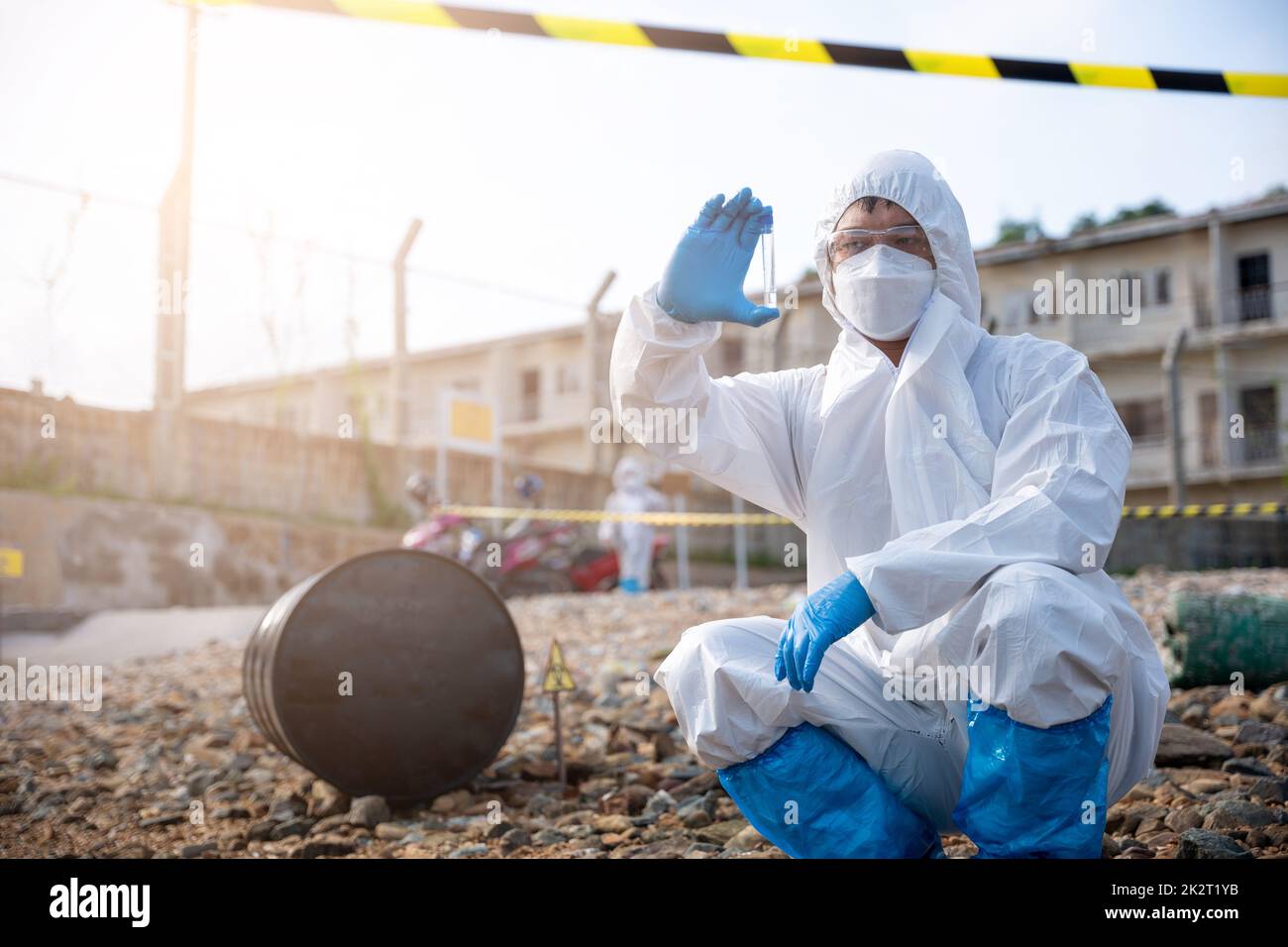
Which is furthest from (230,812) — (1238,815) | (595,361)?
(595,361)

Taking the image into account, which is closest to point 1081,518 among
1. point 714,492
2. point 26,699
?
point 26,699

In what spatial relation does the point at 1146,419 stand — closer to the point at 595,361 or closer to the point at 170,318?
the point at 595,361

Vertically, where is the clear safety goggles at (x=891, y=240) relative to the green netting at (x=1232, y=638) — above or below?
above

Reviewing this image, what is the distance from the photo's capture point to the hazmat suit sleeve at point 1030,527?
6.44 feet

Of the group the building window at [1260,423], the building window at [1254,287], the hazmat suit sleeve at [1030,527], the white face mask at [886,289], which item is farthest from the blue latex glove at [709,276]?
the building window at [1254,287]

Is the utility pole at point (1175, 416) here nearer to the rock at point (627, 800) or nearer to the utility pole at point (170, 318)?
the utility pole at point (170, 318)

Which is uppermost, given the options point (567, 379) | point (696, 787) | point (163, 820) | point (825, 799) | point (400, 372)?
point (567, 379)

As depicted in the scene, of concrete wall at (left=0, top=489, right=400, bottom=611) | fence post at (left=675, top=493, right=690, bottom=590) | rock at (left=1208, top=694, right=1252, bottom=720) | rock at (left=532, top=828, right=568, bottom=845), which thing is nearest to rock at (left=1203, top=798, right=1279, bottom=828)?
rock at (left=1208, top=694, right=1252, bottom=720)

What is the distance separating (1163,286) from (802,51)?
20.3 meters

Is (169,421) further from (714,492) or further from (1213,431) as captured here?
(1213,431)

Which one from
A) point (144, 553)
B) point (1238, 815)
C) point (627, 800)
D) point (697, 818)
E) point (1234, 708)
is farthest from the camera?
point (144, 553)

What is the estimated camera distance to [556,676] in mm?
3883

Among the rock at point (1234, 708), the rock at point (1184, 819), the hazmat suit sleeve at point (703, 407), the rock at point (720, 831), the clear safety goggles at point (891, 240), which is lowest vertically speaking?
the rock at point (720, 831)
